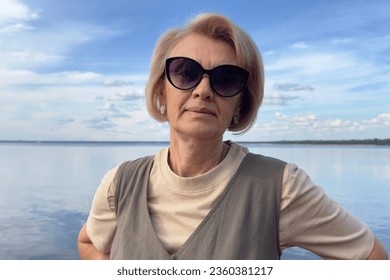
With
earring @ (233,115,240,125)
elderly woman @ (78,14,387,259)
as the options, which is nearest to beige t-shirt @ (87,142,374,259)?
elderly woman @ (78,14,387,259)

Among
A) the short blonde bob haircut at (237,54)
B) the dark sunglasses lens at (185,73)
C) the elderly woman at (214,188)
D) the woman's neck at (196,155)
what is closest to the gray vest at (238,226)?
the elderly woman at (214,188)

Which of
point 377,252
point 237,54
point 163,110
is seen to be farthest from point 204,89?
point 377,252

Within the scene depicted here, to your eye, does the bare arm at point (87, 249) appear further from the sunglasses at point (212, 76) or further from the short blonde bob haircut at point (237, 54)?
the sunglasses at point (212, 76)

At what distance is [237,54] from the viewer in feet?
5.11

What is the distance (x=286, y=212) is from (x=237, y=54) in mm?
596

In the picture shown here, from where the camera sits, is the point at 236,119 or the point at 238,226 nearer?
the point at 238,226

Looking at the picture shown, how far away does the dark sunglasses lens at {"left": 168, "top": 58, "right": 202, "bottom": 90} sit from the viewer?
1.54 m

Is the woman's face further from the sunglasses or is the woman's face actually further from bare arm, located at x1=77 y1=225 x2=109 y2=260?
bare arm, located at x1=77 y1=225 x2=109 y2=260

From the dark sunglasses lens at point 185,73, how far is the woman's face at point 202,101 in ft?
0.06

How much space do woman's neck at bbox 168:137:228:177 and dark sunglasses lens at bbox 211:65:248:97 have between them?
0.63ft

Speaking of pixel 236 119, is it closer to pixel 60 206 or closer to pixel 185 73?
pixel 185 73

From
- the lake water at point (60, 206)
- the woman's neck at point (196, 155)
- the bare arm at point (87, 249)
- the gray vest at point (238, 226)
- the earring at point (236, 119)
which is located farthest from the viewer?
→ the lake water at point (60, 206)

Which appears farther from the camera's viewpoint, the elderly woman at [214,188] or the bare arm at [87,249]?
the bare arm at [87,249]

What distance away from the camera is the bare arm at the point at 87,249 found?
191cm
